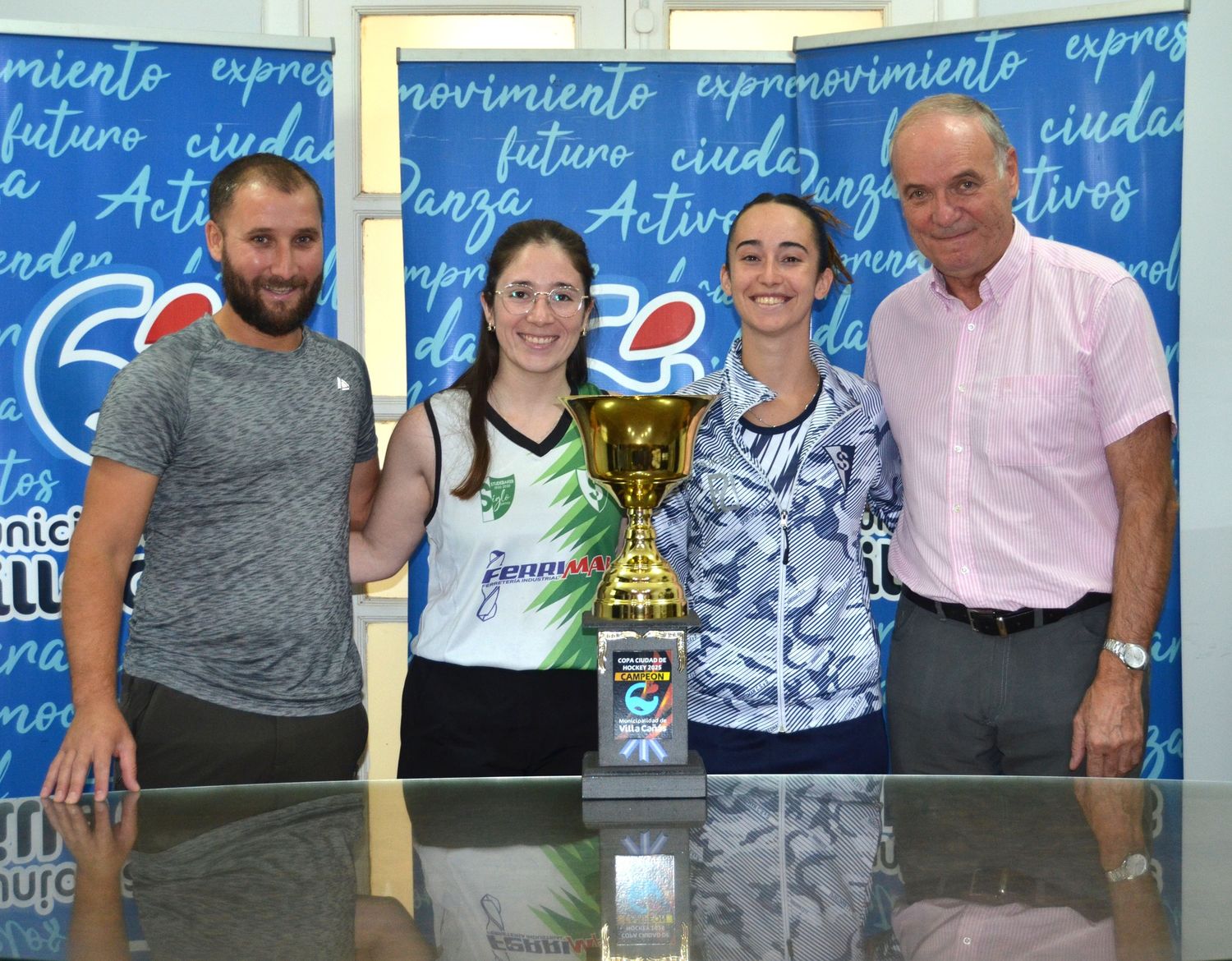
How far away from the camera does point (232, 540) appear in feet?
7.80

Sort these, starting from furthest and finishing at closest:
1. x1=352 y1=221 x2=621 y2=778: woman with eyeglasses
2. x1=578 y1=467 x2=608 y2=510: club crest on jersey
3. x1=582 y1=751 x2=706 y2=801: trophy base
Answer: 1. x1=578 y1=467 x2=608 y2=510: club crest on jersey
2. x1=352 y1=221 x2=621 y2=778: woman with eyeglasses
3. x1=582 y1=751 x2=706 y2=801: trophy base

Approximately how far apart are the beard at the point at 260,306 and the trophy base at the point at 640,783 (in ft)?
3.96

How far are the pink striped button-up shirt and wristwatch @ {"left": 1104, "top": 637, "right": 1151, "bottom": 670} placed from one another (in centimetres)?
13

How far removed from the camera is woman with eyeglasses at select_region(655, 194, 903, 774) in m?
2.31

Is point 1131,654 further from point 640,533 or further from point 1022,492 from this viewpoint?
point 640,533

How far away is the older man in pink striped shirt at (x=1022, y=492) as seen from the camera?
2.32 meters

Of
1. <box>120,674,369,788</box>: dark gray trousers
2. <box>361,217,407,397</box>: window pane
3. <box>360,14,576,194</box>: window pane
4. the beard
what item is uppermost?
<box>360,14,576,194</box>: window pane

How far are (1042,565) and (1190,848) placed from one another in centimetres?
92

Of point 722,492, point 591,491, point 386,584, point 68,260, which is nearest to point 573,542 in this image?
point 591,491

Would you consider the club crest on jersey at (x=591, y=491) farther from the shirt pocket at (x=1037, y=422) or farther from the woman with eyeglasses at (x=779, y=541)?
the shirt pocket at (x=1037, y=422)

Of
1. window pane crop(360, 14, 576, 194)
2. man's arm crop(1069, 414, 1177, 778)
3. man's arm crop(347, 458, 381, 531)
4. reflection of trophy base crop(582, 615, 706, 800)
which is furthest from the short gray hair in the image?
window pane crop(360, 14, 576, 194)

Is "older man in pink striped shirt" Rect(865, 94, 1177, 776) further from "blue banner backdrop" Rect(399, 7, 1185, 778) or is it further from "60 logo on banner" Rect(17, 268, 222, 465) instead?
"60 logo on banner" Rect(17, 268, 222, 465)

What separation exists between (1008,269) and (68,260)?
8.45 feet

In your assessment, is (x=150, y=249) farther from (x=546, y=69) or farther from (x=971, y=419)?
(x=971, y=419)
